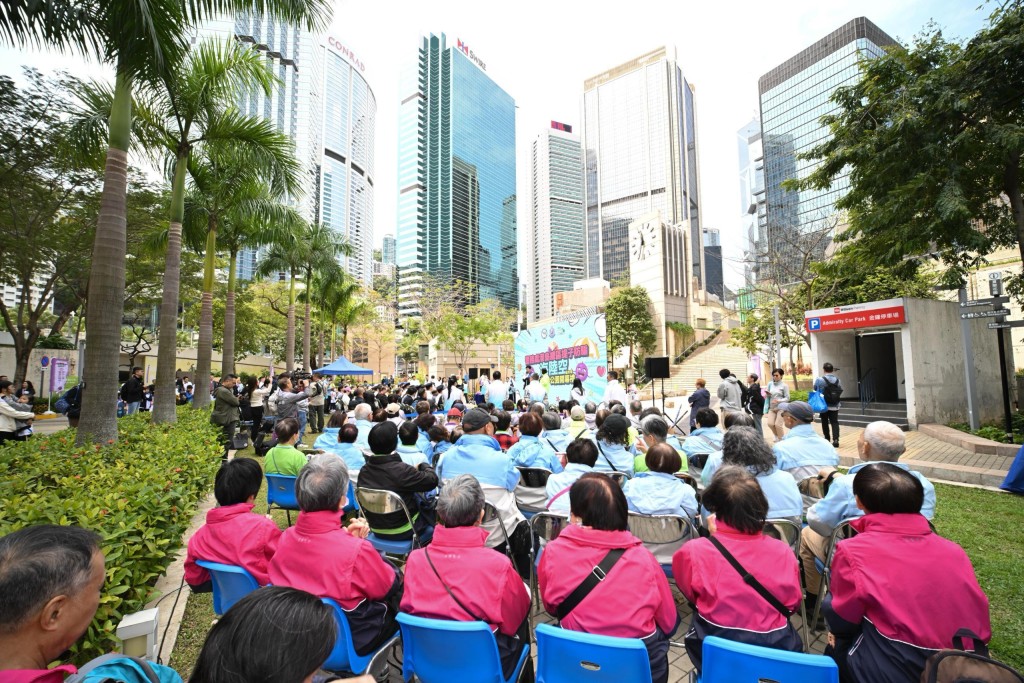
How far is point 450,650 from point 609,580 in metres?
0.69

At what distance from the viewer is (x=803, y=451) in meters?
4.11

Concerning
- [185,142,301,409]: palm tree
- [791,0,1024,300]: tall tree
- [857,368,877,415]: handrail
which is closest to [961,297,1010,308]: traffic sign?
[791,0,1024,300]: tall tree

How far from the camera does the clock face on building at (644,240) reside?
40.6m

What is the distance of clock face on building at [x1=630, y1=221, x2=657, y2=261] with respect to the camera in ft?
133

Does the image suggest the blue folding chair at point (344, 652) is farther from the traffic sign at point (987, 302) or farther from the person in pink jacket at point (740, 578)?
the traffic sign at point (987, 302)

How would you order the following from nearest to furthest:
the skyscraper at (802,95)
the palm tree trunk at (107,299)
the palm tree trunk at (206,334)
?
the palm tree trunk at (107,299)
the palm tree trunk at (206,334)
the skyscraper at (802,95)

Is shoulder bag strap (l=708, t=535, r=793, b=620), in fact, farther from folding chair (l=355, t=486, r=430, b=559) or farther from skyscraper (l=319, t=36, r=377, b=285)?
skyscraper (l=319, t=36, r=377, b=285)

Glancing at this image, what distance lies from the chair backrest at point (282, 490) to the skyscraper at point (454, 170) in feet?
230

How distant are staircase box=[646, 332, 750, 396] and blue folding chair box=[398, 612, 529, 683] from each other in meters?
26.8

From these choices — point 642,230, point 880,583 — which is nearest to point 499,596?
point 880,583

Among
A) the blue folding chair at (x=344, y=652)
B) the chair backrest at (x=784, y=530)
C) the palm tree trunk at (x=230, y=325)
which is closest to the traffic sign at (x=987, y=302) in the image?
the chair backrest at (x=784, y=530)

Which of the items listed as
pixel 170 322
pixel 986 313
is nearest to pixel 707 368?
pixel 986 313

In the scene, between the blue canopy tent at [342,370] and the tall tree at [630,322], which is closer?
the blue canopy tent at [342,370]

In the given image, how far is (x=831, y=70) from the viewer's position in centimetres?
5625
